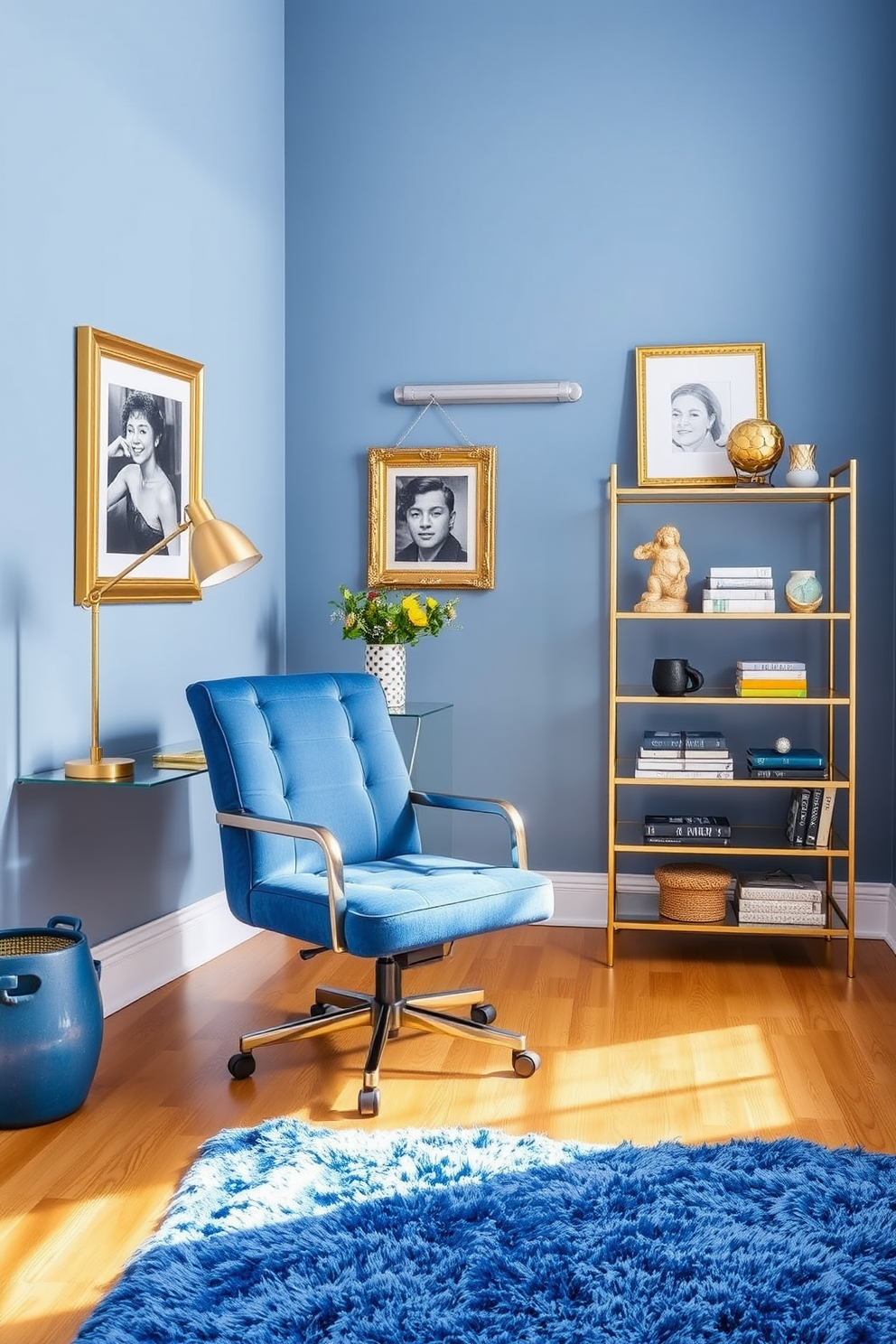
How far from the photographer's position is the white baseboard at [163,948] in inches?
132

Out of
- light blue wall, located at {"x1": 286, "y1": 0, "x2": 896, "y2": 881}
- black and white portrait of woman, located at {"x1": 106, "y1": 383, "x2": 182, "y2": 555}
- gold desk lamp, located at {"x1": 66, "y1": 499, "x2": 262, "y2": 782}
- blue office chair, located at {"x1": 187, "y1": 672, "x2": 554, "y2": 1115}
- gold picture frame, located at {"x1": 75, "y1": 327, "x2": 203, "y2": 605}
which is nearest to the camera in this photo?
blue office chair, located at {"x1": 187, "y1": 672, "x2": 554, "y2": 1115}

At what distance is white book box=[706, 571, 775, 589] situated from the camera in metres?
3.94

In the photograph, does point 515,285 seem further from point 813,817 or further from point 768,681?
point 813,817

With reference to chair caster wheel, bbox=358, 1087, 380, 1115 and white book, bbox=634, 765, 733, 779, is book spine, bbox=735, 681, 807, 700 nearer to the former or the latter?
white book, bbox=634, 765, 733, 779

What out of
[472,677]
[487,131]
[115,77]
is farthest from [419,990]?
[487,131]

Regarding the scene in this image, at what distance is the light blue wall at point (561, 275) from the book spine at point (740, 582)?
0.32 meters

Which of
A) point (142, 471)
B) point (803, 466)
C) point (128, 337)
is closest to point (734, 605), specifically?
point (803, 466)

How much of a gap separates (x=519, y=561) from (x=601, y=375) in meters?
0.70

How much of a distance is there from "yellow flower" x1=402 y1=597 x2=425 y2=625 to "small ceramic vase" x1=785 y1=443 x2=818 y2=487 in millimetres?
1233

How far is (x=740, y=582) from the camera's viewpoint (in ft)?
13.0

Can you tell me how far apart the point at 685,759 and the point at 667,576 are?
591mm

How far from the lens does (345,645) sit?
4.53 metres

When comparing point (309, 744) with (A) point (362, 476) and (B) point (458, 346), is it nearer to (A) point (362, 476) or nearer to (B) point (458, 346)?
(A) point (362, 476)

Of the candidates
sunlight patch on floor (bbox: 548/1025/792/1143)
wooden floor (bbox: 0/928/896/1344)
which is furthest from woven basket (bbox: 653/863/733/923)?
sunlight patch on floor (bbox: 548/1025/792/1143)
